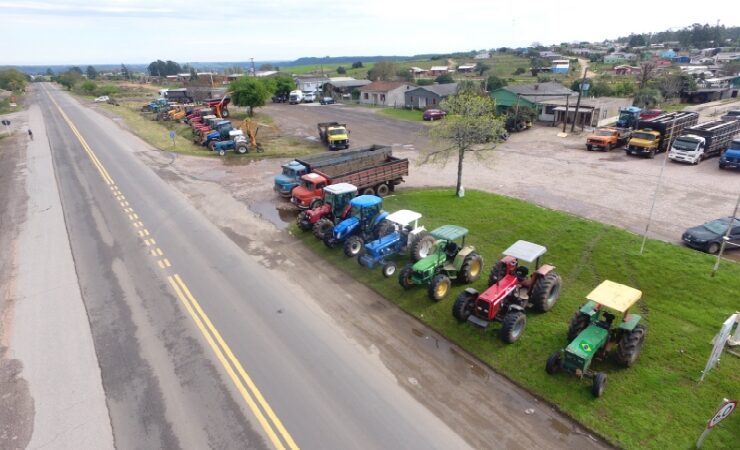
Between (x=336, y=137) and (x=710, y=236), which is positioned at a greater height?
(x=336, y=137)

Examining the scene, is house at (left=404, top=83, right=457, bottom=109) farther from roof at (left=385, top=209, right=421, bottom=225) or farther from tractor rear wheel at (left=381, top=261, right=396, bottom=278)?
tractor rear wheel at (left=381, top=261, right=396, bottom=278)

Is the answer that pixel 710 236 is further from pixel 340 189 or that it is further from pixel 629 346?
pixel 340 189

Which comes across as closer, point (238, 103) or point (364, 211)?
point (364, 211)

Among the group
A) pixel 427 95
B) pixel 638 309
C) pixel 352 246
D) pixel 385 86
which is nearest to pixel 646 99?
pixel 427 95

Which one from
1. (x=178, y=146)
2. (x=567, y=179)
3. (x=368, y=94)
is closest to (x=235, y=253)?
(x=567, y=179)

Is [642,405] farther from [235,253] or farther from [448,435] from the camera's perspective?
[235,253]
